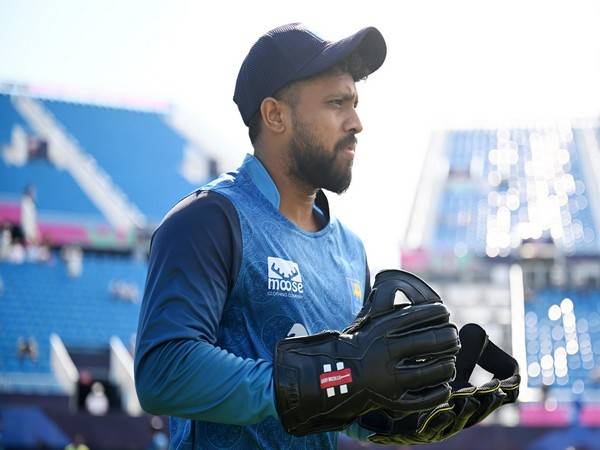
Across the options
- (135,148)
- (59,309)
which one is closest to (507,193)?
(135,148)

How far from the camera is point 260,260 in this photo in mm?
2465

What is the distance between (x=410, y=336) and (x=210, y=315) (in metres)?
0.45

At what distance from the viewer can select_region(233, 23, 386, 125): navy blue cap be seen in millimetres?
2557

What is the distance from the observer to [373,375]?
2123 millimetres

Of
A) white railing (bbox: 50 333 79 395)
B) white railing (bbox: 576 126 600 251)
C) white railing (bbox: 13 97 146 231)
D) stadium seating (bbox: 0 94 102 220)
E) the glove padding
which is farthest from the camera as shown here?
white railing (bbox: 576 126 600 251)

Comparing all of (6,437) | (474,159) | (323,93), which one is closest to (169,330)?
(323,93)

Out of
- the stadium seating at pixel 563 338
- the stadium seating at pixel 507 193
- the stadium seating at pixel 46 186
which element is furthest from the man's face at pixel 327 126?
the stadium seating at pixel 46 186

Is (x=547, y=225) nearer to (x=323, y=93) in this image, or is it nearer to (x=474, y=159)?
(x=474, y=159)

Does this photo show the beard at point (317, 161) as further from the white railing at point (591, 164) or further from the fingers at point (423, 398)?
the white railing at point (591, 164)

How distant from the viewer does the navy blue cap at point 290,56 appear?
2.56 m

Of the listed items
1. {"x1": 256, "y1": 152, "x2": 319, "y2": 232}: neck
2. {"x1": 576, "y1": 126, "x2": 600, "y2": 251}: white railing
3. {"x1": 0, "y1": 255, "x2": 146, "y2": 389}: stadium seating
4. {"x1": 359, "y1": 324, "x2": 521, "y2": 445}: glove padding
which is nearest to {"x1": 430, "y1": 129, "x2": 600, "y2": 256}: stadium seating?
{"x1": 576, "y1": 126, "x2": 600, "y2": 251}: white railing

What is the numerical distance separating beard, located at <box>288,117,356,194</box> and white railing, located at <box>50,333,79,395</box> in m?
17.0

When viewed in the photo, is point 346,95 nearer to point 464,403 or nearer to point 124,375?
point 464,403

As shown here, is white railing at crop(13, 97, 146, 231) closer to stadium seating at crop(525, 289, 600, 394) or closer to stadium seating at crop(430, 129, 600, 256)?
stadium seating at crop(430, 129, 600, 256)
